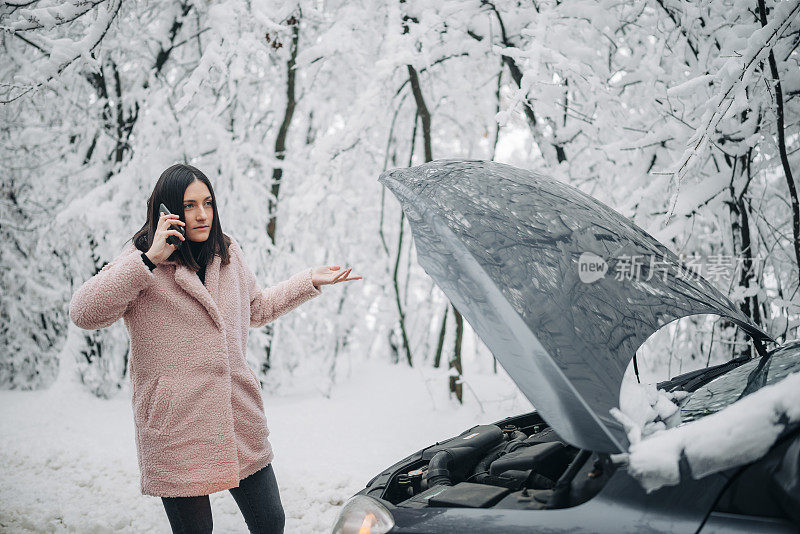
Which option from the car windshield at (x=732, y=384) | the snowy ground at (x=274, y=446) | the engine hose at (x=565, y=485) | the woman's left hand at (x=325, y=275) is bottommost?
the snowy ground at (x=274, y=446)

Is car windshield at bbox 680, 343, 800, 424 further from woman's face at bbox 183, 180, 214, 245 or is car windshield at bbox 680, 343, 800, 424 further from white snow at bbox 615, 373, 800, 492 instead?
woman's face at bbox 183, 180, 214, 245

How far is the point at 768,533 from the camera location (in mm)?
992

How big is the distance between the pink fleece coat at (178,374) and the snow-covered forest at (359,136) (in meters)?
1.93

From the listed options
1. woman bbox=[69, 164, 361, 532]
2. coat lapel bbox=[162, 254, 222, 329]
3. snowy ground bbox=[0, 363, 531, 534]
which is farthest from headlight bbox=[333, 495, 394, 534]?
snowy ground bbox=[0, 363, 531, 534]

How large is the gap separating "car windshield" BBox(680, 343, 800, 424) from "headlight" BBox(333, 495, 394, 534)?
2.70ft

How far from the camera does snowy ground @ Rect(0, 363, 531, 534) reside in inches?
129

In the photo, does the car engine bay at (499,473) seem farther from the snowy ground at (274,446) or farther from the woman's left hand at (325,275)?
the snowy ground at (274,446)

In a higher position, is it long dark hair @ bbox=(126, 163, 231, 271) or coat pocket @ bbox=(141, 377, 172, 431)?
long dark hair @ bbox=(126, 163, 231, 271)

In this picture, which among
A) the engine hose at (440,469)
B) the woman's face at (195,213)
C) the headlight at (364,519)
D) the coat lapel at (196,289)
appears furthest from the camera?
the woman's face at (195,213)

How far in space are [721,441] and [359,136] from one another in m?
4.44

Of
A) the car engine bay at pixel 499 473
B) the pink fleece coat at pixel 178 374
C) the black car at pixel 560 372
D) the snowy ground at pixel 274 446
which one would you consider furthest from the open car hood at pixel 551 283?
the snowy ground at pixel 274 446

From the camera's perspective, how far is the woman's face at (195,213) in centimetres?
197

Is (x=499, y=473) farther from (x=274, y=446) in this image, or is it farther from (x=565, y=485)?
(x=274, y=446)

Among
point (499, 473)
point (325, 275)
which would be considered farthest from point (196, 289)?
point (499, 473)
